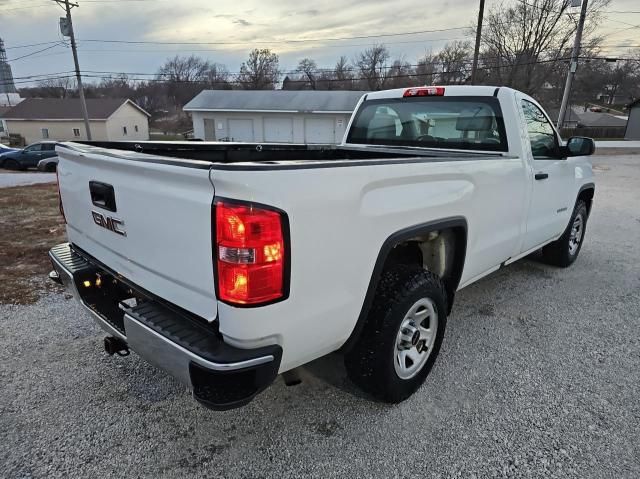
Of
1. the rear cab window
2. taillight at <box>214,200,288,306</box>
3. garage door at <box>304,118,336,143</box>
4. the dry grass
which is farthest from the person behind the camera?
garage door at <box>304,118,336,143</box>

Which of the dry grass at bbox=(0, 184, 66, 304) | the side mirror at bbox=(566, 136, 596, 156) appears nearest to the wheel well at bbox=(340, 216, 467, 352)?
the side mirror at bbox=(566, 136, 596, 156)

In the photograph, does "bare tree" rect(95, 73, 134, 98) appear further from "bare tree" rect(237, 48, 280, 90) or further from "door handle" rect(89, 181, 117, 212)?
"door handle" rect(89, 181, 117, 212)

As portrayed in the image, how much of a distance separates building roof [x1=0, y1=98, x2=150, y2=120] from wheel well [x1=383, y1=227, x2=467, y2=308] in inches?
1910

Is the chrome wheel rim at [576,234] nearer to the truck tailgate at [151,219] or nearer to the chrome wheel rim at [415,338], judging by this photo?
the chrome wheel rim at [415,338]

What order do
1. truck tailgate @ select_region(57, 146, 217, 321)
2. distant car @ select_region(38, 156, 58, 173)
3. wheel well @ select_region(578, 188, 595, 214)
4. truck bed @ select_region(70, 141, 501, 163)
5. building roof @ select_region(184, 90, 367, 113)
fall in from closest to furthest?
truck tailgate @ select_region(57, 146, 217, 321) → truck bed @ select_region(70, 141, 501, 163) → wheel well @ select_region(578, 188, 595, 214) → distant car @ select_region(38, 156, 58, 173) → building roof @ select_region(184, 90, 367, 113)

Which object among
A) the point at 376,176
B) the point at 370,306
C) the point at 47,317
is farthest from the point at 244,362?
the point at 47,317

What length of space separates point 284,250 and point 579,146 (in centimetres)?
366

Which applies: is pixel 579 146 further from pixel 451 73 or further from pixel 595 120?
pixel 595 120

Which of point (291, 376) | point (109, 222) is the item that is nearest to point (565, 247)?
point (291, 376)

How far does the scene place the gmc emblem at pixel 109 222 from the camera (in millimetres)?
2252


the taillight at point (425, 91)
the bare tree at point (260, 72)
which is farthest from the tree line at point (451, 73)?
the taillight at point (425, 91)

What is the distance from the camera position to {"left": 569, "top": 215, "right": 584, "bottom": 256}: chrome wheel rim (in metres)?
5.18

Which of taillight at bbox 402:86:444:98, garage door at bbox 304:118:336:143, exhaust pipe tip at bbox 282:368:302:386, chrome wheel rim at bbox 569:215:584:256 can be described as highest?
taillight at bbox 402:86:444:98

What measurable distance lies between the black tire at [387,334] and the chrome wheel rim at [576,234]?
139 inches
